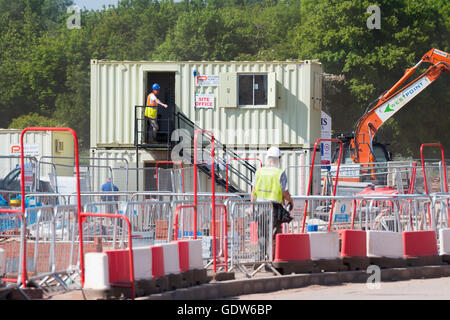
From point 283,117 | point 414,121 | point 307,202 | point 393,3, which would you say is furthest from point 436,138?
point 307,202

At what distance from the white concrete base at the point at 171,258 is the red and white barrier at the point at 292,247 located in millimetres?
2142

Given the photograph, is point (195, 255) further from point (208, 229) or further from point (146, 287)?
point (208, 229)

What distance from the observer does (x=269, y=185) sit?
12766 mm

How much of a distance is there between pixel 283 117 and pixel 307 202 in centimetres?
993

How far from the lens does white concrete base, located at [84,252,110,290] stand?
30.7 feet

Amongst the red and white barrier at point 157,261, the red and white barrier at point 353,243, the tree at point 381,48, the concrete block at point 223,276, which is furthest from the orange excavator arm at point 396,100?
the tree at point 381,48

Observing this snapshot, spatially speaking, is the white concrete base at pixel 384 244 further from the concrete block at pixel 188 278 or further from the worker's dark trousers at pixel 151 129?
the worker's dark trousers at pixel 151 129

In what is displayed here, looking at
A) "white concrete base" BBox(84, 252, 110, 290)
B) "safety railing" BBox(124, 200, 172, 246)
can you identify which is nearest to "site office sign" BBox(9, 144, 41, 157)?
"safety railing" BBox(124, 200, 172, 246)

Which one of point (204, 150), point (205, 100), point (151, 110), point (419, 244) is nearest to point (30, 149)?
point (151, 110)

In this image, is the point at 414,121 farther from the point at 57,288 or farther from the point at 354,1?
the point at 57,288

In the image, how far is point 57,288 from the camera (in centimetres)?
1003

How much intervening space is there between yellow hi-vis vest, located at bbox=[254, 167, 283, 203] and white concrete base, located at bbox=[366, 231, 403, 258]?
1.74m

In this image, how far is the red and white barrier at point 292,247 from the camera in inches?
490

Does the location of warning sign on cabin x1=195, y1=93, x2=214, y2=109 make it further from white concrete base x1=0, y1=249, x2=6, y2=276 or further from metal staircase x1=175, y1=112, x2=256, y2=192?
white concrete base x1=0, y1=249, x2=6, y2=276
